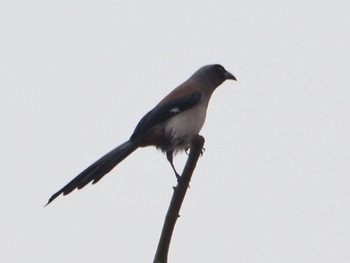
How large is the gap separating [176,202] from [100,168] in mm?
1967

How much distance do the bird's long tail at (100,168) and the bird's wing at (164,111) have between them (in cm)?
22

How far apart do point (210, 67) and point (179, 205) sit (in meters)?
4.47

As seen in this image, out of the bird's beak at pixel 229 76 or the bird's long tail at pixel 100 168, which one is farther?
the bird's beak at pixel 229 76

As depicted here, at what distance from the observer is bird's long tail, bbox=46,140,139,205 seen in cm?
507

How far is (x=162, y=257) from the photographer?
11.2 feet

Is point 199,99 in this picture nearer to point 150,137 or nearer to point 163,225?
point 150,137

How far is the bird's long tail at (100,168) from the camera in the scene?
5071 millimetres

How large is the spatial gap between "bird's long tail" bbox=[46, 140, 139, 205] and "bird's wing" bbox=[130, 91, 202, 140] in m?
0.22

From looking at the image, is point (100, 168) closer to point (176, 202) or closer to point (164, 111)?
point (164, 111)

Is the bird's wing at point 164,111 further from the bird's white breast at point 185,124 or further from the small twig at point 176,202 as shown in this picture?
the small twig at point 176,202

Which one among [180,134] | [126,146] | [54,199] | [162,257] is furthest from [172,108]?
[162,257]

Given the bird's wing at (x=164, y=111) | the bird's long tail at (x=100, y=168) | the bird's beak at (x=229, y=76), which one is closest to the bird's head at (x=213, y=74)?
the bird's beak at (x=229, y=76)

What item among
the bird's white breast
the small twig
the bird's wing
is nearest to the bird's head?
the bird's wing

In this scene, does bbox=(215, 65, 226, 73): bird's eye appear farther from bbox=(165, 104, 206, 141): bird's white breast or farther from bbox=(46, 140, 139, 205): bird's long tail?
bbox=(46, 140, 139, 205): bird's long tail
